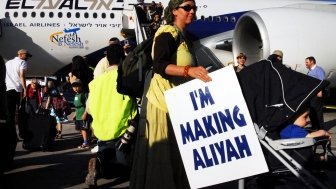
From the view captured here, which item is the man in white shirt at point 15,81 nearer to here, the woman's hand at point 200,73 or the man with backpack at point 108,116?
the man with backpack at point 108,116

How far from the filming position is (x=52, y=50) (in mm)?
14281

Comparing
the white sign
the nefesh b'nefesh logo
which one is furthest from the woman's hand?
the nefesh b'nefesh logo

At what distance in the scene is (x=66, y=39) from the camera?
14.2 m

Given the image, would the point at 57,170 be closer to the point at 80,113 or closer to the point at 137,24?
the point at 80,113

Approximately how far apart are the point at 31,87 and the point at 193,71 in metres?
7.65

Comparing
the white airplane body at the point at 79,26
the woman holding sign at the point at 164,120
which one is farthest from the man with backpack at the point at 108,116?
the white airplane body at the point at 79,26

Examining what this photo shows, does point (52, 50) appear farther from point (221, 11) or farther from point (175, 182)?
point (175, 182)

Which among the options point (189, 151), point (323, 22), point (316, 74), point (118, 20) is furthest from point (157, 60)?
point (118, 20)

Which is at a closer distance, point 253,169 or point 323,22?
point 253,169

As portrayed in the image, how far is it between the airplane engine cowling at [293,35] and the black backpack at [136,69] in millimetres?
8172

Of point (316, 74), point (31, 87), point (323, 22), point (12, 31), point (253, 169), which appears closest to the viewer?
point (253, 169)

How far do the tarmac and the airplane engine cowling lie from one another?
3.81 meters

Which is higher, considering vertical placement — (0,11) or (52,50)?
(0,11)

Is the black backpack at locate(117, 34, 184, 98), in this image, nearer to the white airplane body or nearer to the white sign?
the white sign
